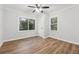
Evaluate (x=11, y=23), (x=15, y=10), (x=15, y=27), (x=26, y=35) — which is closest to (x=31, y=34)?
(x=26, y=35)

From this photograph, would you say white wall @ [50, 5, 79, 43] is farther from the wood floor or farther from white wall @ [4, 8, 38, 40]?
white wall @ [4, 8, 38, 40]

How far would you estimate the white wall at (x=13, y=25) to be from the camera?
6.09 ft

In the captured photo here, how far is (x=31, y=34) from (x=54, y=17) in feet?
2.21

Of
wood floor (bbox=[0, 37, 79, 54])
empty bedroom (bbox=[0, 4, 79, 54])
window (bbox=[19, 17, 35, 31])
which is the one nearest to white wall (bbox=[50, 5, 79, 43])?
empty bedroom (bbox=[0, 4, 79, 54])

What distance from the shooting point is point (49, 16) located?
1964 mm

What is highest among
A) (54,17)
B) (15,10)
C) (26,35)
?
(15,10)

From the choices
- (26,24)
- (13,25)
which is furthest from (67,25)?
(13,25)

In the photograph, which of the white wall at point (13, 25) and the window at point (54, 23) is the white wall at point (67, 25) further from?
the white wall at point (13, 25)

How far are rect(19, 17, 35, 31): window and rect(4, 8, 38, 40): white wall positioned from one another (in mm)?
73

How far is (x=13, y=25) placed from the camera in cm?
→ 193

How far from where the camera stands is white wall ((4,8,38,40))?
73.0 inches

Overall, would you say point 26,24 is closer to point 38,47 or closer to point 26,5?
point 26,5

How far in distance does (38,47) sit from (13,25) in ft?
2.50
